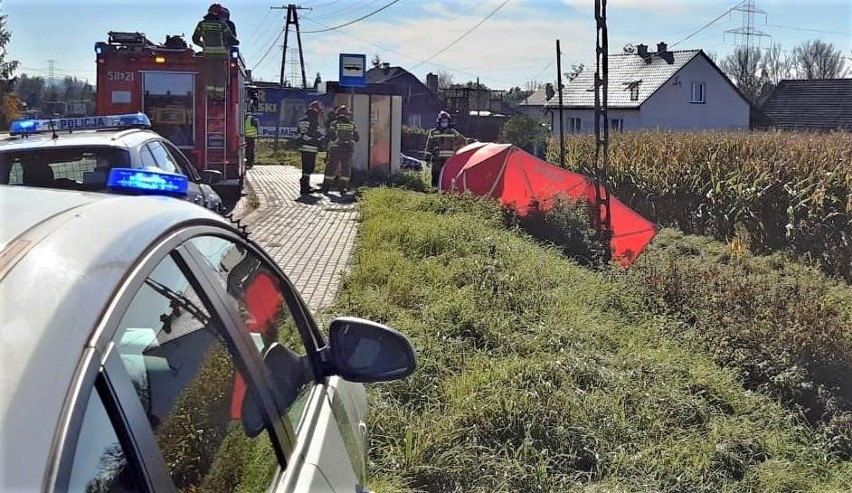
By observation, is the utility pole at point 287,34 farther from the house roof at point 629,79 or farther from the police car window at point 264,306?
the police car window at point 264,306

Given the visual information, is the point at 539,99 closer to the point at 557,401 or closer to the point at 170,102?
the point at 170,102

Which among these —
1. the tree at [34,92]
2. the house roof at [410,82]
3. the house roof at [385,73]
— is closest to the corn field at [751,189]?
the tree at [34,92]

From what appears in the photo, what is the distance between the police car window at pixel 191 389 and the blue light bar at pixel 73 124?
6.15 meters

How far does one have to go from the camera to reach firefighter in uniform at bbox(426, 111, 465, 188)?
2053cm

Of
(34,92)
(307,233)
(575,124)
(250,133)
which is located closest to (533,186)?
(307,233)

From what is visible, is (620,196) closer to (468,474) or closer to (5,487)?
(468,474)

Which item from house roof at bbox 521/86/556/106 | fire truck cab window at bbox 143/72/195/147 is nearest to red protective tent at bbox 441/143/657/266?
fire truck cab window at bbox 143/72/195/147

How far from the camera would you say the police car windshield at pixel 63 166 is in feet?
21.9

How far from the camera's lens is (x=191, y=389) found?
1.83 metres

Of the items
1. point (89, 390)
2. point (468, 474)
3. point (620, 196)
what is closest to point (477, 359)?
point (468, 474)

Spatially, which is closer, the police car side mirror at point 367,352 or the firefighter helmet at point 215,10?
the police car side mirror at point 367,352

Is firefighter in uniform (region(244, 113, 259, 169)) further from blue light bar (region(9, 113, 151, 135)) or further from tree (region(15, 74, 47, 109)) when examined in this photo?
blue light bar (region(9, 113, 151, 135))

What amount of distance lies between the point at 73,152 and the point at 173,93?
849cm

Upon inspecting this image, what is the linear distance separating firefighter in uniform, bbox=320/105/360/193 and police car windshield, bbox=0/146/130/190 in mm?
11716
